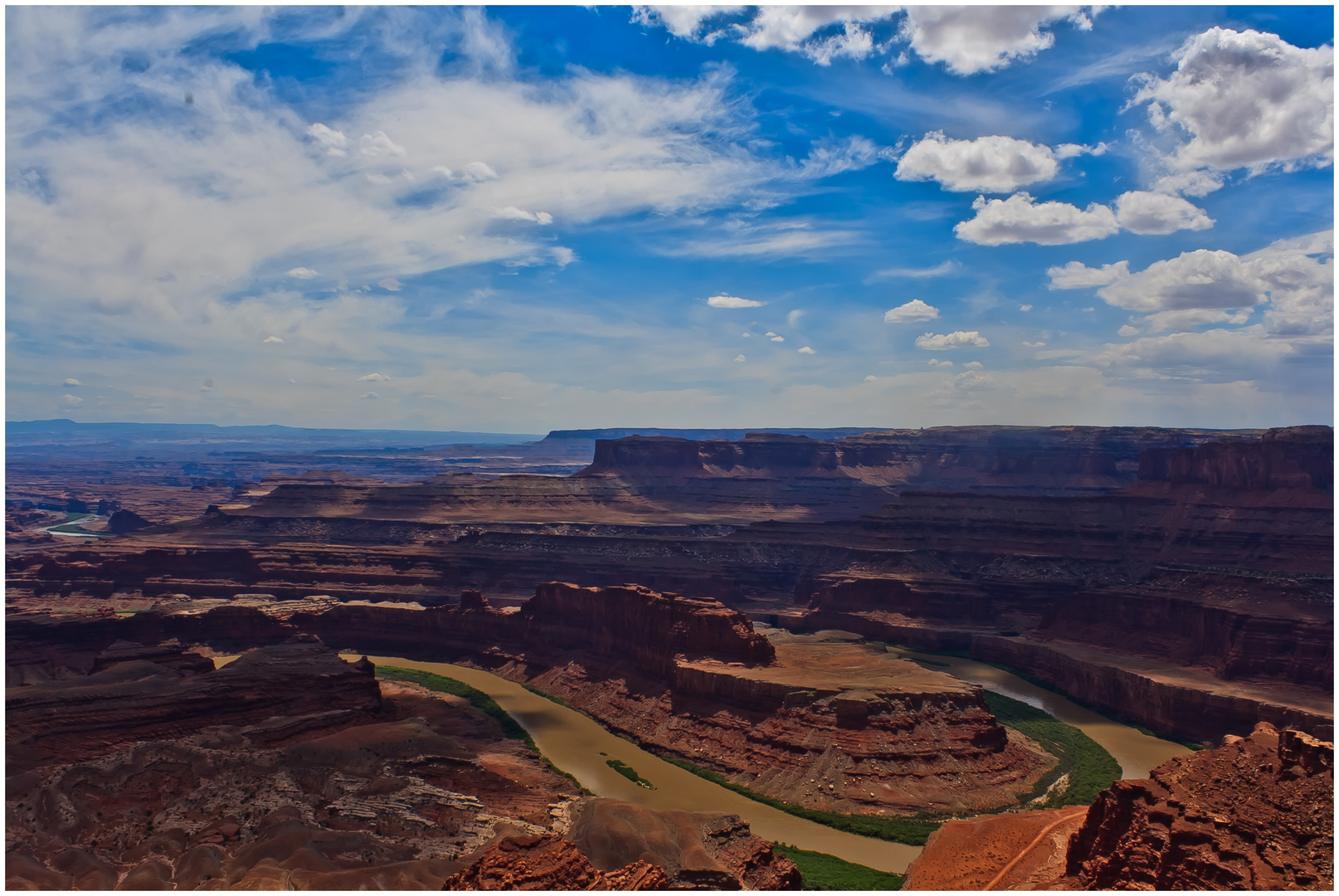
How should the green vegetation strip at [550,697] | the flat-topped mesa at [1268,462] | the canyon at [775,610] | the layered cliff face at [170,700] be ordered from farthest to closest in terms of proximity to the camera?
1. the flat-topped mesa at [1268,462]
2. the green vegetation strip at [550,697]
3. the canyon at [775,610]
4. the layered cliff face at [170,700]

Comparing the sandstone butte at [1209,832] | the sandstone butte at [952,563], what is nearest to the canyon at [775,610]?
the sandstone butte at [952,563]

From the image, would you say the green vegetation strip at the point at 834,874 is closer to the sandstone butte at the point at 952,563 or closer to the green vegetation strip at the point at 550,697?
the green vegetation strip at the point at 550,697

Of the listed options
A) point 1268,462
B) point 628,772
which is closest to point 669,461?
point 1268,462

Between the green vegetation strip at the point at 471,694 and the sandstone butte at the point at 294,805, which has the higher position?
the sandstone butte at the point at 294,805

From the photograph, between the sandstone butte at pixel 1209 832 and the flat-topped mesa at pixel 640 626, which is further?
the flat-topped mesa at pixel 640 626

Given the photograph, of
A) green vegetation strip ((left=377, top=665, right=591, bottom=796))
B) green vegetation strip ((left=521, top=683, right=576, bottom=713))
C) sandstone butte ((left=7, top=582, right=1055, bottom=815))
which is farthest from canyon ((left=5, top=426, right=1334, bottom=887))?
green vegetation strip ((left=377, top=665, right=591, bottom=796))

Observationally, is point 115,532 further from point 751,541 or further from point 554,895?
point 554,895
